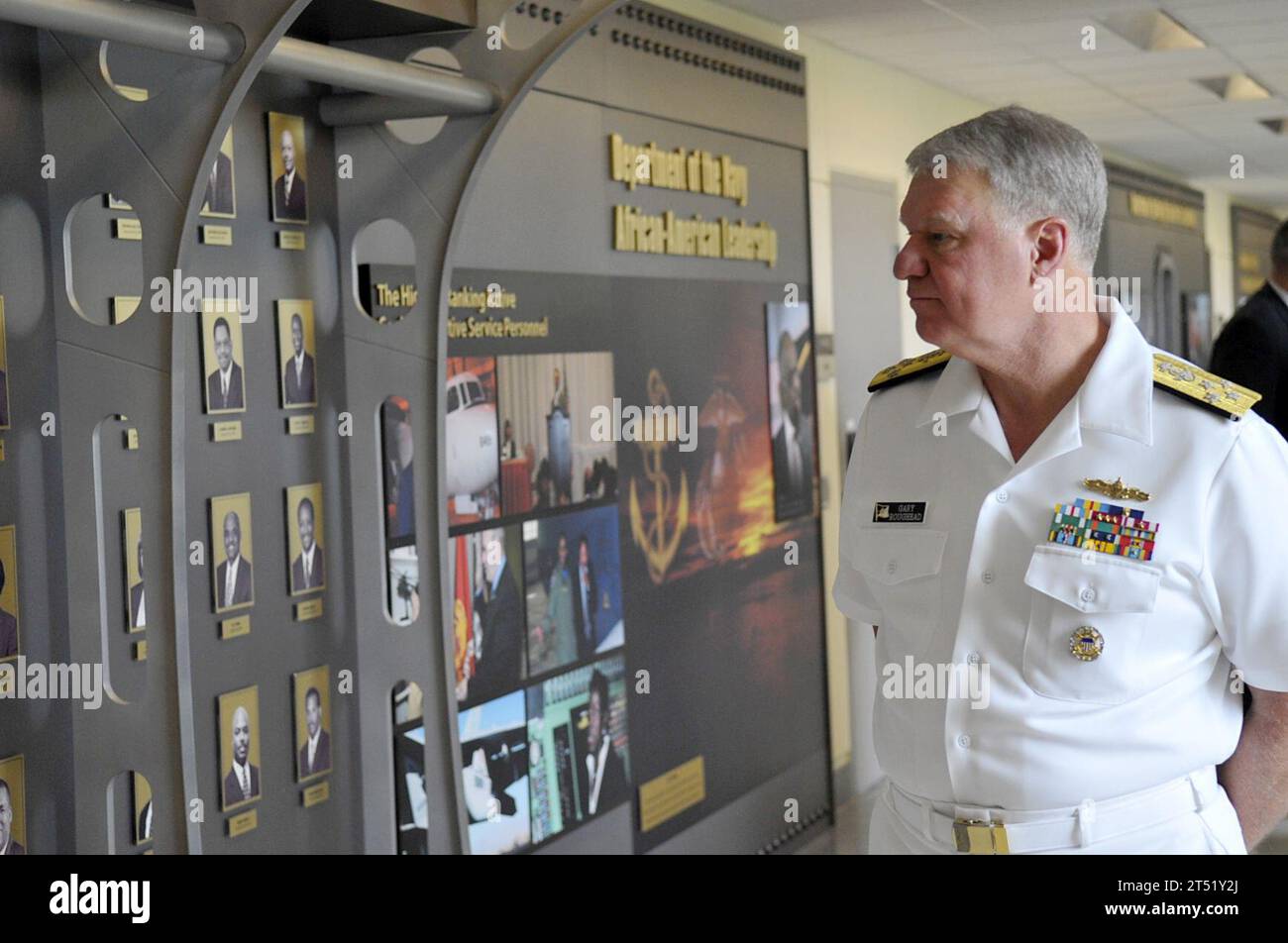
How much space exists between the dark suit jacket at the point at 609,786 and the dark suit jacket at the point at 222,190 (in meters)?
2.19

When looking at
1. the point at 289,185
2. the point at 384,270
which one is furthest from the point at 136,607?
the point at 384,270

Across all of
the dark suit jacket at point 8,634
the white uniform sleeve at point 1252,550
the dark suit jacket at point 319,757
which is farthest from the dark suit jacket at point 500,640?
the white uniform sleeve at point 1252,550

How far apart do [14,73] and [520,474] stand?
203 centimetres

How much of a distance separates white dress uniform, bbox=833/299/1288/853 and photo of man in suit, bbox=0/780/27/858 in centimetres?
160

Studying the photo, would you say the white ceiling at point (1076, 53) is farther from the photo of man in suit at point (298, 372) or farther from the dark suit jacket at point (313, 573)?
the dark suit jacket at point (313, 573)

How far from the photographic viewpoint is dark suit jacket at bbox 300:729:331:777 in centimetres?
323

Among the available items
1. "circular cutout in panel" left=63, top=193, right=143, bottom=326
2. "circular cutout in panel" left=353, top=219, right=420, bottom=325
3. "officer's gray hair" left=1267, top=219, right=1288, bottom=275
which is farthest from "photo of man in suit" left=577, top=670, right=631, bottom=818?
"officer's gray hair" left=1267, top=219, right=1288, bottom=275

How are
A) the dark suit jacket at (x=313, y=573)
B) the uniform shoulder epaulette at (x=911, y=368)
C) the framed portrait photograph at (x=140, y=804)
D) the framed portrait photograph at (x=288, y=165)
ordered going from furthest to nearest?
the dark suit jacket at (x=313, y=573), the framed portrait photograph at (x=288, y=165), the framed portrait photograph at (x=140, y=804), the uniform shoulder epaulette at (x=911, y=368)

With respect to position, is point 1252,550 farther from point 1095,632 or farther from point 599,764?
point 599,764

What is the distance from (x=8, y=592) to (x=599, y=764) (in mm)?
2414

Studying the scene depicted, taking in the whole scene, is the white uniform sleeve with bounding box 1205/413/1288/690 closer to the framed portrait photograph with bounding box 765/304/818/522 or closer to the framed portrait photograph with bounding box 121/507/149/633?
the framed portrait photograph with bounding box 121/507/149/633

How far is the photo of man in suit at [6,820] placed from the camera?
96.0 inches
